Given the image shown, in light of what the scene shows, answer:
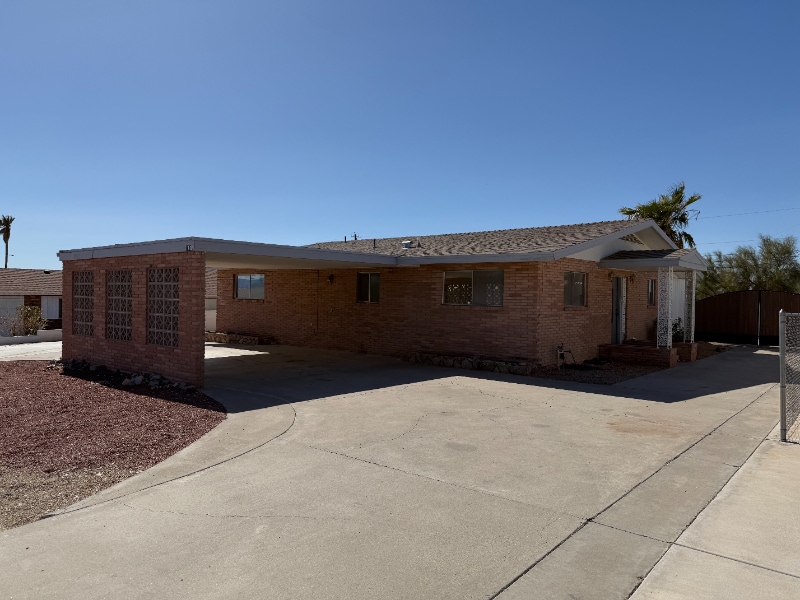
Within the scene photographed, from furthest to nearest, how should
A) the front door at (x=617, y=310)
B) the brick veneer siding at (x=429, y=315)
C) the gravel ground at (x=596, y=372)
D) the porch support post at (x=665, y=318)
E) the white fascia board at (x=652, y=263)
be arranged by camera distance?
the front door at (x=617, y=310) → the porch support post at (x=665, y=318) → the white fascia board at (x=652, y=263) → the brick veneer siding at (x=429, y=315) → the gravel ground at (x=596, y=372)

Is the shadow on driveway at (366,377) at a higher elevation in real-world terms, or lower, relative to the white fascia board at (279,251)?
lower

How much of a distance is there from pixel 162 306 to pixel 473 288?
750 centimetres

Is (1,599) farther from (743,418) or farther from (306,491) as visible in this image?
(743,418)

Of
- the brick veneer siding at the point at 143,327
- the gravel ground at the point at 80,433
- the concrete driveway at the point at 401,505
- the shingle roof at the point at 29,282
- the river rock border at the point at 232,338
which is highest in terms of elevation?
the shingle roof at the point at 29,282

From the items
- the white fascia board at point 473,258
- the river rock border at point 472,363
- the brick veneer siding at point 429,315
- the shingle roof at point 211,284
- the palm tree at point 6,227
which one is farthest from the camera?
the palm tree at point 6,227

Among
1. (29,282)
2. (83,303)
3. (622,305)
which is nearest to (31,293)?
(29,282)

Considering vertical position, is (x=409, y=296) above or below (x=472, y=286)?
below

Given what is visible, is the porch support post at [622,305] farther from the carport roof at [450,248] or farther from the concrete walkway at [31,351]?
the concrete walkway at [31,351]

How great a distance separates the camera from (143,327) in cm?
1159

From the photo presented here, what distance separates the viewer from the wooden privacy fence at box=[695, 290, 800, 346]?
22.2 meters

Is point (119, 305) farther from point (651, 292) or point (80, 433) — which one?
point (651, 292)

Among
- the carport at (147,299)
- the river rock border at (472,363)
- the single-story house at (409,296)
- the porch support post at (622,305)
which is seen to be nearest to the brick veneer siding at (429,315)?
the single-story house at (409,296)

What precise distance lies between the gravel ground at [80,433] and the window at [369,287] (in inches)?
302

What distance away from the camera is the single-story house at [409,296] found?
11.2 meters
